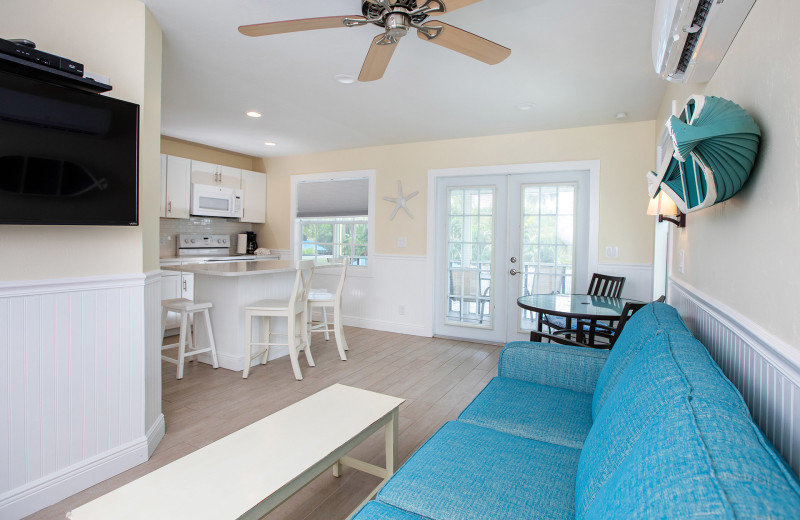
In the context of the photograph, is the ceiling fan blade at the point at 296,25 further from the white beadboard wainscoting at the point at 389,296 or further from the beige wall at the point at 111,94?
the white beadboard wainscoting at the point at 389,296

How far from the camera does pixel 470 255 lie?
4906mm

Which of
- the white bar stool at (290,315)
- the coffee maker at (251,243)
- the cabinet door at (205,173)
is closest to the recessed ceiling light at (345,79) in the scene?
the white bar stool at (290,315)

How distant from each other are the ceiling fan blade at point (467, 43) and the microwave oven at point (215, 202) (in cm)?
419

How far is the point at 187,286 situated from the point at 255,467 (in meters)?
3.92

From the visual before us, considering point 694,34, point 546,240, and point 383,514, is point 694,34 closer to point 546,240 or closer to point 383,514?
point 383,514

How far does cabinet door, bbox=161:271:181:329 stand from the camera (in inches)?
183

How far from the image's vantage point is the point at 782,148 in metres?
0.96

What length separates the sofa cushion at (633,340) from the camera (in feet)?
4.69

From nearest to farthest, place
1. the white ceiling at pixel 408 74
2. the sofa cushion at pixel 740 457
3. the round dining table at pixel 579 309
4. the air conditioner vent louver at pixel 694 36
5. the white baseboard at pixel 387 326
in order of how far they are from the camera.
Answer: the sofa cushion at pixel 740 457 → the air conditioner vent louver at pixel 694 36 → the white ceiling at pixel 408 74 → the round dining table at pixel 579 309 → the white baseboard at pixel 387 326

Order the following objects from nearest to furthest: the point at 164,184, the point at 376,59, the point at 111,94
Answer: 1. the point at 111,94
2. the point at 376,59
3. the point at 164,184

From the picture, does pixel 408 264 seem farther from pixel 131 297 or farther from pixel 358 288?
pixel 131 297

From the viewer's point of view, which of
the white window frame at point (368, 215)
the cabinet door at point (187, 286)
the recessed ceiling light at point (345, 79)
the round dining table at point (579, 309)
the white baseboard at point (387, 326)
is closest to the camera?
the round dining table at point (579, 309)

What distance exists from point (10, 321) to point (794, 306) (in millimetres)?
2643

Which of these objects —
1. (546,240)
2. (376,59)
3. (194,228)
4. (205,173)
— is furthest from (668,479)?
(194,228)
